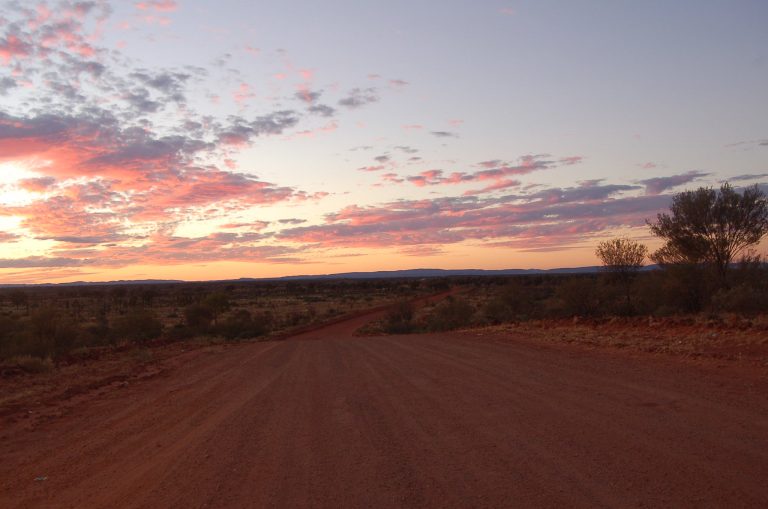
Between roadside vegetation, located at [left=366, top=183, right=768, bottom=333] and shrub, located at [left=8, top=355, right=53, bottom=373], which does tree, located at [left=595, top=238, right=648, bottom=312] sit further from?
shrub, located at [left=8, top=355, right=53, bottom=373]

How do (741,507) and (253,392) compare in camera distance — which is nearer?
(741,507)

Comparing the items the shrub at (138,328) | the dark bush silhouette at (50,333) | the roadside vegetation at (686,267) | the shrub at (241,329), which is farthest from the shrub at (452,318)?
the dark bush silhouette at (50,333)

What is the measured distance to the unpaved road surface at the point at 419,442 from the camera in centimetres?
659

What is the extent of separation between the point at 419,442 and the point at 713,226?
27.5 meters

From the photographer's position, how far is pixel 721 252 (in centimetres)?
3100

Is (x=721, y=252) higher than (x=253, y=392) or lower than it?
higher

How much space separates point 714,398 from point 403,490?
663cm

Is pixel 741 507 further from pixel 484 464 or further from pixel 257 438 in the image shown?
pixel 257 438

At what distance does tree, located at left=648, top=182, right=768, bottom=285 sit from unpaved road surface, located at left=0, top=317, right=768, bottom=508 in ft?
58.6

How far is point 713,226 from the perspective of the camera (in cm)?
3111

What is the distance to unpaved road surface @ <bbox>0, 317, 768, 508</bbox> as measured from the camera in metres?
6.59

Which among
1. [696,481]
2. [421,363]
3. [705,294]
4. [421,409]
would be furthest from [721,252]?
[696,481]

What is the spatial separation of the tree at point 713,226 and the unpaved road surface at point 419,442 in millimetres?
17874

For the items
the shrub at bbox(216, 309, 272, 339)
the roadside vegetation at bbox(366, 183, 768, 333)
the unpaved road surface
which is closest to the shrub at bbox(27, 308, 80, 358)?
the shrub at bbox(216, 309, 272, 339)
